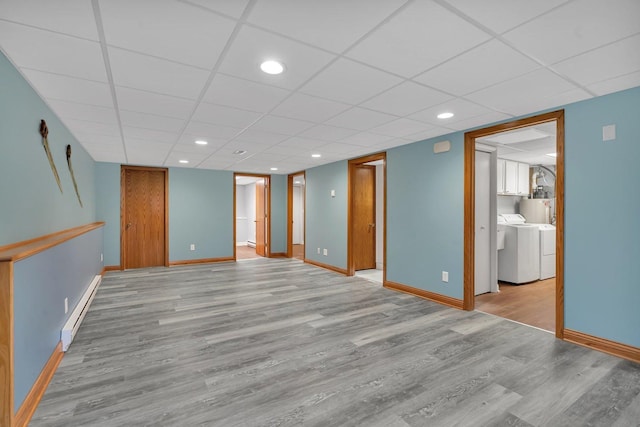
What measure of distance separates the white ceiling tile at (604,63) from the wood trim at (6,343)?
3.51 meters

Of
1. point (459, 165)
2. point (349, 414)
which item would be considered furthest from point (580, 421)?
point (459, 165)

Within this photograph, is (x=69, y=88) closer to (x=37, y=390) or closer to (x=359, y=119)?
(x=37, y=390)

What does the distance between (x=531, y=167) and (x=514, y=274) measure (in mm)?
2803

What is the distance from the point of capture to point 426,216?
4.17 m

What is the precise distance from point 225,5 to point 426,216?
350 centimetres

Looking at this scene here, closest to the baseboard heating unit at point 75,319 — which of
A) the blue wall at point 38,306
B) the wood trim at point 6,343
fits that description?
the blue wall at point 38,306

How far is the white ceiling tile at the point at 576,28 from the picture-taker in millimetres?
1463

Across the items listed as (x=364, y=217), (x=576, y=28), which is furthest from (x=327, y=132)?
(x=364, y=217)

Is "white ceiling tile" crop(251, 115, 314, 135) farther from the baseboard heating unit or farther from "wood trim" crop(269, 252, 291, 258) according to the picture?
"wood trim" crop(269, 252, 291, 258)

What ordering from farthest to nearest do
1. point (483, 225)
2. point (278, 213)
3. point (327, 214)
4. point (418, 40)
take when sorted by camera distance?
1. point (278, 213)
2. point (327, 214)
3. point (483, 225)
4. point (418, 40)

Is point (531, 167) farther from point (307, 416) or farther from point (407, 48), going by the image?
point (307, 416)

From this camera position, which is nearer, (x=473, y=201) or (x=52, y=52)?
(x=52, y=52)

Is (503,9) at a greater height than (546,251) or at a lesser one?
greater

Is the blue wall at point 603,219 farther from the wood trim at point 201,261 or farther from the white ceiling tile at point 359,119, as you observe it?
the wood trim at point 201,261
